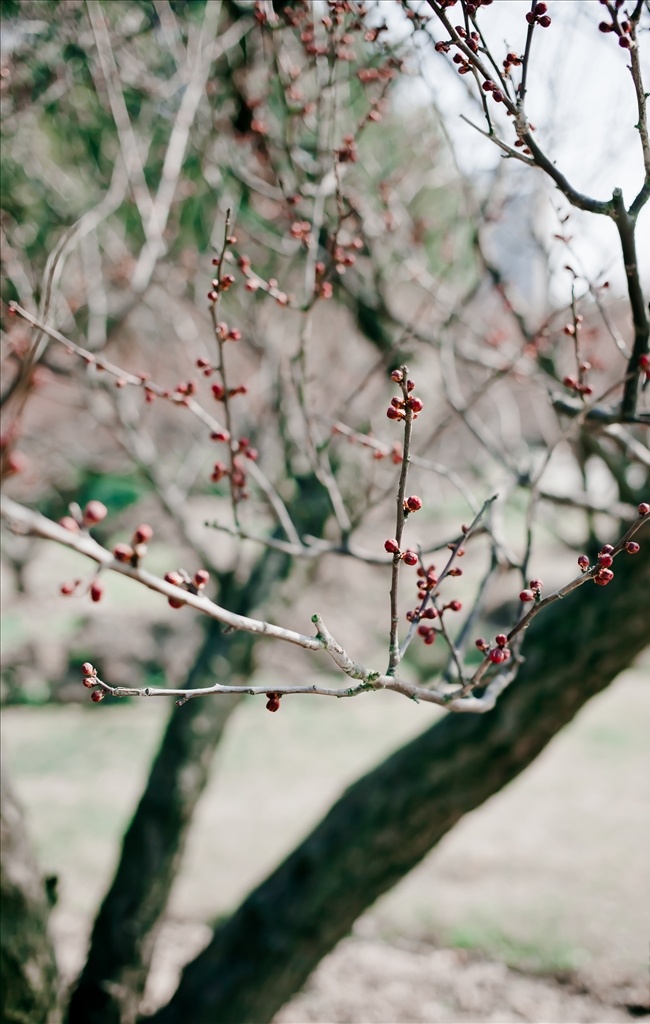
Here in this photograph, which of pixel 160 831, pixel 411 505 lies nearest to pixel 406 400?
pixel 411 505

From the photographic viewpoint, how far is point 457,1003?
13.4 ft

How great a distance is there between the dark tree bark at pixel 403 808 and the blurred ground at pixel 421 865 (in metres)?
1.31

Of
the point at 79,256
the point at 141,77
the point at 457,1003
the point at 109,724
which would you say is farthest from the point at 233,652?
the point at 109,724

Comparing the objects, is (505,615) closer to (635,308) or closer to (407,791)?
(407,791)

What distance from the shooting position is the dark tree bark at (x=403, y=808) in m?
2.64

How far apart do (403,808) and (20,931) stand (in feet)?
4.12

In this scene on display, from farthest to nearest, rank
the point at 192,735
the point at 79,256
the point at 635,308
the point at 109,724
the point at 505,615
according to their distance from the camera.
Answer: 1. the point at 505,615
2. the point at 109,724
3. the point at 79,256
4. the point at 192,735
5. the point at 635,308

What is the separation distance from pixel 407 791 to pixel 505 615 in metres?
6.92

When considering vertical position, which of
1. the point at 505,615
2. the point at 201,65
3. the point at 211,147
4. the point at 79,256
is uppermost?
the point at 505,615

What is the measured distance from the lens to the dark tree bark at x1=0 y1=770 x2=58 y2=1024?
7.27ft

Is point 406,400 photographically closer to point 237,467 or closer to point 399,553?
point 399,553

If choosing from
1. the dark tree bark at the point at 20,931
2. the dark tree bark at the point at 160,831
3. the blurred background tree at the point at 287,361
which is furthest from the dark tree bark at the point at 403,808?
the dark tree bark at the point at 20,931

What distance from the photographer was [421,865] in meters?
5.21

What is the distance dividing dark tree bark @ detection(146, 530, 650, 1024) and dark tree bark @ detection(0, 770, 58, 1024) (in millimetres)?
728
